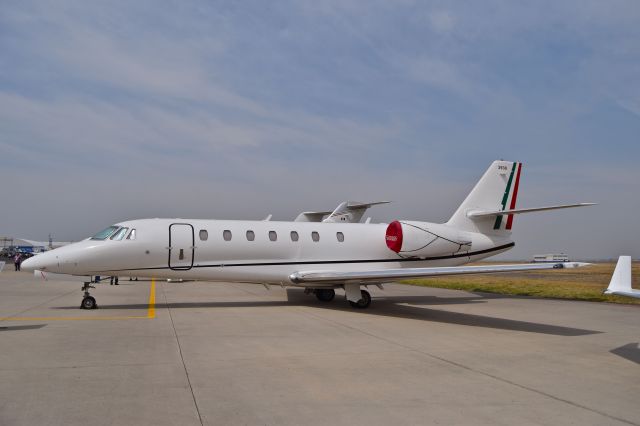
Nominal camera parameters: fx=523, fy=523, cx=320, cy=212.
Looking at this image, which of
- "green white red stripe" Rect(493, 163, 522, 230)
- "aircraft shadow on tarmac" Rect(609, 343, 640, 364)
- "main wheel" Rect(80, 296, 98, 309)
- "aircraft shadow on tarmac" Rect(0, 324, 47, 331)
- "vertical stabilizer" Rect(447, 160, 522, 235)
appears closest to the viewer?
"aircraft shadow on tarmac" Rect(609, 343, 640, 364)

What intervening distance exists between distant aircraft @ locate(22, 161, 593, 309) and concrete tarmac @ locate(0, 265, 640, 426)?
4.35ft

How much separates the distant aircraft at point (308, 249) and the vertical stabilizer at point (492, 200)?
0.04 meters

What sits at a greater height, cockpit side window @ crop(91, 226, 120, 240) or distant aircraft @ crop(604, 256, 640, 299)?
cockpit side window @ crop(91, 226, 120, 240)

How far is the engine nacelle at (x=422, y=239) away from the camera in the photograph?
16.9 metres

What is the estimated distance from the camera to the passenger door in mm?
14737

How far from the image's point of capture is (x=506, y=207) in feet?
61.3

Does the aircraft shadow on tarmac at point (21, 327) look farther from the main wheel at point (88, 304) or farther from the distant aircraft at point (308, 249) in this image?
the main wheel at point (88, 304)

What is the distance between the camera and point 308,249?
16375 mm

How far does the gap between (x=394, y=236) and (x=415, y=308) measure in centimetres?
241

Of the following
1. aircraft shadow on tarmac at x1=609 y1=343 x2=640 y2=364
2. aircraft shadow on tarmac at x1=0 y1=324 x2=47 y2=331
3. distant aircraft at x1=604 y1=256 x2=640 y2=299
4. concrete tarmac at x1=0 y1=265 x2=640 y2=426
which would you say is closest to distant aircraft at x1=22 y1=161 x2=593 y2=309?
concrete tarmac at x1=0 y1=265 x2=640 y2=426

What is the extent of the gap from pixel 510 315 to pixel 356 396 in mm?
9941

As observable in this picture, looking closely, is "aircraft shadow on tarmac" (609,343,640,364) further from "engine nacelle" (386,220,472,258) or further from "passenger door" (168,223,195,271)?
"passenger door" (168,223,195,271)

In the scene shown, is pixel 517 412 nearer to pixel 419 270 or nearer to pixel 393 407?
pixel 393 407

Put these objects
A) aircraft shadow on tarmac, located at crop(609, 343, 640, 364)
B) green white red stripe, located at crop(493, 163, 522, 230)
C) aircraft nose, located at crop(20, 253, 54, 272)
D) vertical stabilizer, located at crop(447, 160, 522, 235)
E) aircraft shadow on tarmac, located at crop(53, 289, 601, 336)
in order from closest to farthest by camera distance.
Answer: aircraft shadow on tarmac, located at crop(609, 343, 640, 364), aircraft shadow on tarmac, located at crop(53, 289, 601, 336), aircraft nose, located at crop(20, 253, 54, 272), vertical stabilizer, located at crop(447, 160, 522, 235), green white red stripe, located at crop(493, 163, 522, 230)
